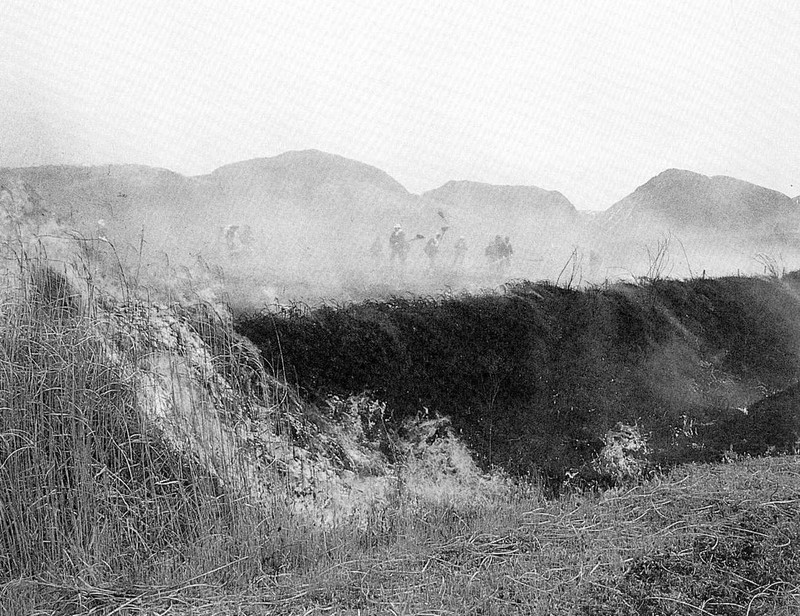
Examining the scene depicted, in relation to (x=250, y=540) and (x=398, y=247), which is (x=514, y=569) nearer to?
(x=250, y=540)

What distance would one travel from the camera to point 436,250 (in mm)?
13875

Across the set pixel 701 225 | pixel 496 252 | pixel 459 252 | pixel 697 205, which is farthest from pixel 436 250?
pixel 697 205

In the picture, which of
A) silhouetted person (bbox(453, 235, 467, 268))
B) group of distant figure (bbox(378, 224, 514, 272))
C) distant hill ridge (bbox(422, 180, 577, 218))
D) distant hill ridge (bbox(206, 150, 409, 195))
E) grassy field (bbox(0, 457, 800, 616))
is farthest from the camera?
distant hill ridge (bbox(422, 180, 577, 218))

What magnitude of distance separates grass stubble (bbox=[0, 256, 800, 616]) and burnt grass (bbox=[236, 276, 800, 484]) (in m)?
1.99

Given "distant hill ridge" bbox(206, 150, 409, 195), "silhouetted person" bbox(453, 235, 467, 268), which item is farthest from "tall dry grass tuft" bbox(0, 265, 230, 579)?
"silhouetted person" bbox(453, 235, 467, 268)

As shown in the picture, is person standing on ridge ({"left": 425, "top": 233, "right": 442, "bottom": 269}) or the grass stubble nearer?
the grass stubble

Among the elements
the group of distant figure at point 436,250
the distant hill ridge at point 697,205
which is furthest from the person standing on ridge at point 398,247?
the distant hill ridge at point 697,205

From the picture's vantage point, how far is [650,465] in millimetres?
9680

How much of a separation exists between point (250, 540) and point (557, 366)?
5.61 m

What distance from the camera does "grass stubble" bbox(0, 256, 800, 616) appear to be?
458 cm

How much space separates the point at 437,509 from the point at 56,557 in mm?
3286

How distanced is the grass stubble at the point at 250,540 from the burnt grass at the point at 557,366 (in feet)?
6.51

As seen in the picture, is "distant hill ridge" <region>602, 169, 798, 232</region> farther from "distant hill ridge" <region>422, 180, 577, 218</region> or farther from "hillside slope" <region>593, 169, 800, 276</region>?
"distant hill ridge" <region>422, 180, 577, 218</region>

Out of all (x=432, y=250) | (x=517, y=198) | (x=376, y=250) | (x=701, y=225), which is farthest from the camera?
(x=701, y=225)
